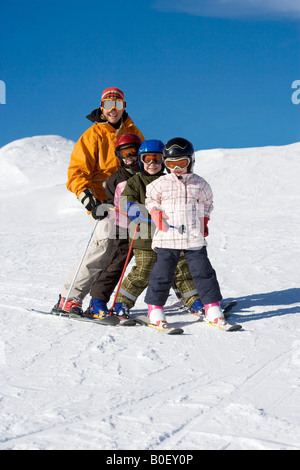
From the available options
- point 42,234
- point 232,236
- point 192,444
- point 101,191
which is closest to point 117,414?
point 192,444

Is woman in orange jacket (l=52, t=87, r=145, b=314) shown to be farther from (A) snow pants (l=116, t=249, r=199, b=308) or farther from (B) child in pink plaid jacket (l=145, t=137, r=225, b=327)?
(B) child in pink plaid jacket (l=145, t=137, r=225, b=327)

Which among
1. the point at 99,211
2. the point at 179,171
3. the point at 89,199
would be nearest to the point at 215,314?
the point at 179,171

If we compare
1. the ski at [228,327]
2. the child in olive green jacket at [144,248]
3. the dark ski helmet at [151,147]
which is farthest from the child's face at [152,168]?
the ski at [228,327]

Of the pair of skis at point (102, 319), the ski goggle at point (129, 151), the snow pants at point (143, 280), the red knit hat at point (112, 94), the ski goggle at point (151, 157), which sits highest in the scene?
the red knit hat at point (112, 94)

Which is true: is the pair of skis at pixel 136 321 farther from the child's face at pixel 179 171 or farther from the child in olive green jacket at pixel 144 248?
the child's face at pixel 179 171

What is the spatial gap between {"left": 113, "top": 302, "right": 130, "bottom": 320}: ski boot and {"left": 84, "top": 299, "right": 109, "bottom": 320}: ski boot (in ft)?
0.29

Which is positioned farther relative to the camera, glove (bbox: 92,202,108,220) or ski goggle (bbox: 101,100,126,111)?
ski goggle (bbox: 101,100,126,111)

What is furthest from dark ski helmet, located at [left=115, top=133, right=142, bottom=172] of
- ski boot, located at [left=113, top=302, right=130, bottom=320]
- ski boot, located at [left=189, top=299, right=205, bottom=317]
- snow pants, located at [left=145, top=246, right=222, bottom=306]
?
ski boot, located at [left=189, top=299, right=205, bottom=317]

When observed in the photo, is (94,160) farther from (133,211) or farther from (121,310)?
(121,310)

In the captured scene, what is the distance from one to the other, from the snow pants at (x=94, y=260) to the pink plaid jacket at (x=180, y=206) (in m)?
0.59

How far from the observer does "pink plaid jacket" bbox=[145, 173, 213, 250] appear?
176 inches

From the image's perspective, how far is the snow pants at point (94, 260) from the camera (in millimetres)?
4977

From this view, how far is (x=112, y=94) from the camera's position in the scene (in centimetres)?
510
